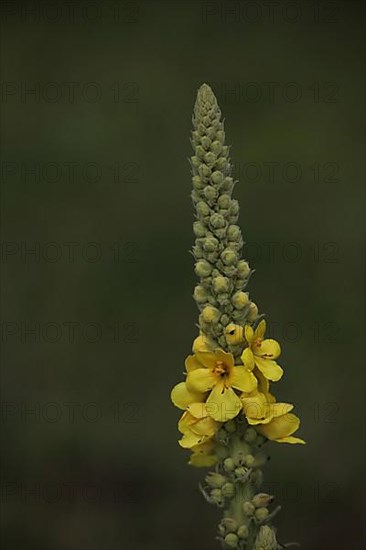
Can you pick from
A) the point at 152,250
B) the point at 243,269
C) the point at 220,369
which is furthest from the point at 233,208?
the point at 152,250

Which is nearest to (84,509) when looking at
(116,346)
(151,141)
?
(116,346)

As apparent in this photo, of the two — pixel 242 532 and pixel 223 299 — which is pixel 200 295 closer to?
pixel 223 299

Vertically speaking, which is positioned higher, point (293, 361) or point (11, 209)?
point (11, 209)

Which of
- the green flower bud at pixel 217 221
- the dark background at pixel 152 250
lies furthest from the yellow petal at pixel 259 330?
the dark background at pixel 152 250

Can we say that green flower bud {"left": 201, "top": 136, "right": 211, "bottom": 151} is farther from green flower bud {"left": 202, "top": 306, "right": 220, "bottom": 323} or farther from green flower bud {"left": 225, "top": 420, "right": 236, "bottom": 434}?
green flower bud {"left": 225, "top": 420, "right": 236, "bottom": 434}

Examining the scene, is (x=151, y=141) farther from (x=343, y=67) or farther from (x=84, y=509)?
(x=84, y=509)

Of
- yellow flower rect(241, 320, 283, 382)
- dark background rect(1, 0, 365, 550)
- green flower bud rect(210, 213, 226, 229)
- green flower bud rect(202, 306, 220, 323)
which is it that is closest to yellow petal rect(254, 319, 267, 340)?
yellow flower rect(241, 320, 283, 382)
